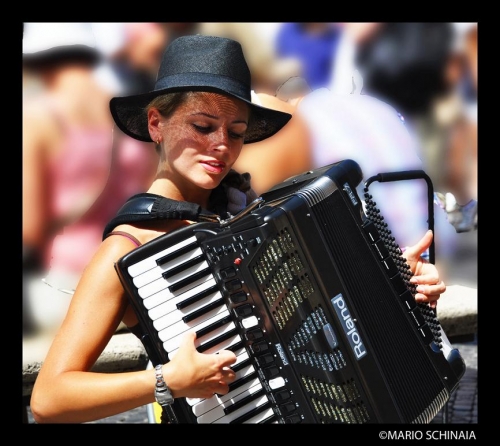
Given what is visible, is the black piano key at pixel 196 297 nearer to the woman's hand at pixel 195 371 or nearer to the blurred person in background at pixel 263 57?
the woman's hand at pixel 195 371

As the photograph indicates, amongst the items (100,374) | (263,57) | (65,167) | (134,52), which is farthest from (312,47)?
(100,374)

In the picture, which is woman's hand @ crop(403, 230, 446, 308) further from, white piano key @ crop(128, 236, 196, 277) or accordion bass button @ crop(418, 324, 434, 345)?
white piano key @ crop(128, 236, 196, 277)

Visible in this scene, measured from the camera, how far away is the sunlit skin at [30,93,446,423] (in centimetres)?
203

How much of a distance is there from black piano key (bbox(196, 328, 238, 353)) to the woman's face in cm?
47

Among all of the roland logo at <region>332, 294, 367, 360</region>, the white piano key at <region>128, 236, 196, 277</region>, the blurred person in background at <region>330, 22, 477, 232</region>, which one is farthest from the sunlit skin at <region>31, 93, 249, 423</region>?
the blurred person in background at <region>330, 22, 477, 232</region>

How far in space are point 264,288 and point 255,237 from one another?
0.14 meters

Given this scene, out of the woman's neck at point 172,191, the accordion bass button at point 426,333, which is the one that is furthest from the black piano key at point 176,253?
the accordion bass button at point 426,333

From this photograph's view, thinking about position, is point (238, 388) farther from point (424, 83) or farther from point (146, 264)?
point (424, 83)

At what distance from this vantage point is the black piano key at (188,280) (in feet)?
6.70

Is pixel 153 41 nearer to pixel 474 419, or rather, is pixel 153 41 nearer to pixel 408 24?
pixel 408 24

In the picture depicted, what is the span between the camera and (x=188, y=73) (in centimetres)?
232

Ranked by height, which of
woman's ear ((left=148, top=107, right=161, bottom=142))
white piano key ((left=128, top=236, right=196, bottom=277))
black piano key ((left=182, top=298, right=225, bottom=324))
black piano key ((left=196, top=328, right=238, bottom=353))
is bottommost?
black piano key ((left=196, top=328, right=238, bottom=353))

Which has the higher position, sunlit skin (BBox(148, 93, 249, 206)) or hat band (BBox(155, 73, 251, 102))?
hat band (BBox(155, 73, 251, 102))

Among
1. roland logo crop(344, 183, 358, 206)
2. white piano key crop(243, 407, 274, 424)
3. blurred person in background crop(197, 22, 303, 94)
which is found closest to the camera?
white piano key crop(243, 407, 274, 424)
